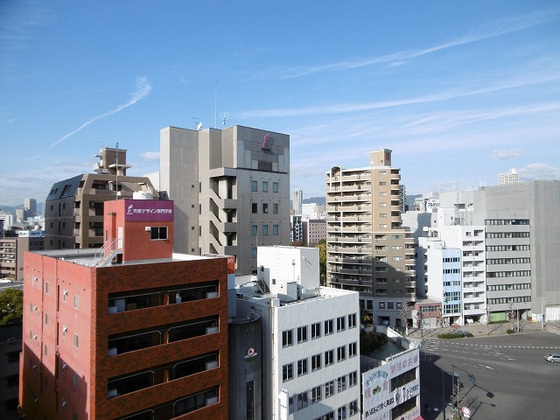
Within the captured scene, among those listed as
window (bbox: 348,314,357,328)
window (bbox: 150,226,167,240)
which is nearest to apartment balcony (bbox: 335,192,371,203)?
window (bbox: 348,314,357,328)

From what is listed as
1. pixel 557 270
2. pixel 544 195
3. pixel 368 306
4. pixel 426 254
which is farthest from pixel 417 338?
pixel 544 195

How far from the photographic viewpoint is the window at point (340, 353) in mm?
34013

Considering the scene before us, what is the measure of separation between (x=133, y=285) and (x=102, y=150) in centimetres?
4233

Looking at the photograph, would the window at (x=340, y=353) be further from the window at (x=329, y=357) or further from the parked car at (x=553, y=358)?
the parked car at (x=553, y=358)

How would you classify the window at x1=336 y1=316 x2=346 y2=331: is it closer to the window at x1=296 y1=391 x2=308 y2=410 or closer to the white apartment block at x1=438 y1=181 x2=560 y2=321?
the window at x1=296 y1=391 x2=308 y2=410

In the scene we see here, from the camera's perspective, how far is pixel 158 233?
27234mm

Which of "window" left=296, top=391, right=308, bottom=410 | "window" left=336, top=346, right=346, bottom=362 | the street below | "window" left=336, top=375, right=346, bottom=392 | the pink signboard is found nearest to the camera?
the pink signboard

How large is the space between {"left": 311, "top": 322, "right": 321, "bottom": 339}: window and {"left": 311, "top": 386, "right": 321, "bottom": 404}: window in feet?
13.2

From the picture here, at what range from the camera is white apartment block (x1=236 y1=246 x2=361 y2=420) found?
29953 mm

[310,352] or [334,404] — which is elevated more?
[310,352]

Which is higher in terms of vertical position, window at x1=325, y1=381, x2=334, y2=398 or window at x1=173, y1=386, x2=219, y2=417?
window at x1=173, y1=386, x2=219, y2=417

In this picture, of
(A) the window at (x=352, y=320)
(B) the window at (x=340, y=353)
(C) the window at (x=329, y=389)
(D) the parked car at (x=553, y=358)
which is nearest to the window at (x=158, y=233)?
(B) the window at (x=340, y=353)

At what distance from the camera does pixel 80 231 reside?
49.8 m

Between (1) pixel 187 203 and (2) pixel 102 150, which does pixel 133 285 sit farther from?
(2) pixel 102 150
